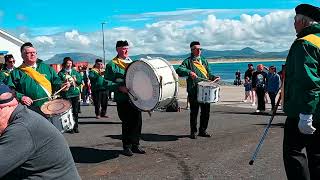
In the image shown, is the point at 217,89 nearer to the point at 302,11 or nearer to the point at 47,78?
the point at 47,78

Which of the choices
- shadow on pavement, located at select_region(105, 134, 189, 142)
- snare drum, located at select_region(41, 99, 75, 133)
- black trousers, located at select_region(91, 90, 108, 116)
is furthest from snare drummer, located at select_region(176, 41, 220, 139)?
black trousers, located at select_region(91, 90, 108, 116)

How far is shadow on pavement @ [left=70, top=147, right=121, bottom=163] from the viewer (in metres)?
7.97

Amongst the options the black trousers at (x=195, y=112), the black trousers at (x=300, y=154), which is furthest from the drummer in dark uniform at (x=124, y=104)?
the black trousers at (x=300, y=154)

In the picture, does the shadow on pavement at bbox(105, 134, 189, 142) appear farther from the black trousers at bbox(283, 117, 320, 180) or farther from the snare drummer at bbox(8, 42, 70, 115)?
the black trousers at bbox(283, 117, 320, 180)

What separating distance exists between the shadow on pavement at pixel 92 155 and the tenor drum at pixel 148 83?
1.08 m

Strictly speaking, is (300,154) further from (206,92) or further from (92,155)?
(206,92)

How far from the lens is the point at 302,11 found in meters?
4.88

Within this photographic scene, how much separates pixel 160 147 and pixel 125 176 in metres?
2.28

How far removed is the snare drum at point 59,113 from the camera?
6.31 metres

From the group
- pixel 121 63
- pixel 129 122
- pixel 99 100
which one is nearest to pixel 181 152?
pixel 129 122

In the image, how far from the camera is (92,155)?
27.5ft

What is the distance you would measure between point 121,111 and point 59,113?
1977 mm

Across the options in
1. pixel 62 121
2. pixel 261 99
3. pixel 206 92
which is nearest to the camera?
pixel 62 121

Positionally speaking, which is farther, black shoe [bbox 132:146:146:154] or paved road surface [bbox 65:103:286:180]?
black shoe [bbox 132:146:146:154]
